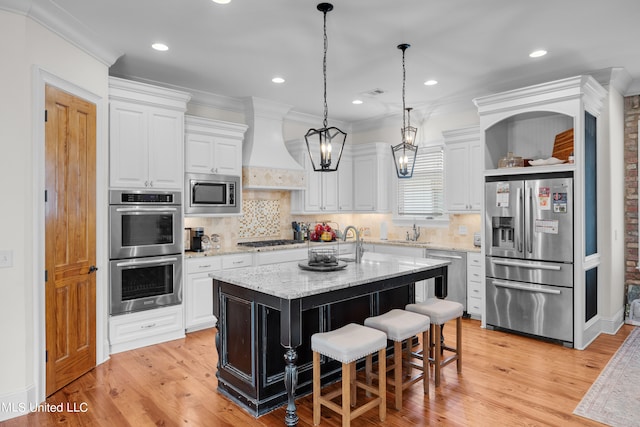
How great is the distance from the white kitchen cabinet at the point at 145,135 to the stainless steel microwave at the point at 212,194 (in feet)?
0.90

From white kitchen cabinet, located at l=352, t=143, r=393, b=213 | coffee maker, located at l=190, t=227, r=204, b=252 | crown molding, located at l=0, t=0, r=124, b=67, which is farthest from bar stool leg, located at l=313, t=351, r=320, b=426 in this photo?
Result: white kitchen cabinet, located at l=352, t=143, r=393, b=213

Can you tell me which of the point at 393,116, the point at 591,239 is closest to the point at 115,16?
the point at 393,116

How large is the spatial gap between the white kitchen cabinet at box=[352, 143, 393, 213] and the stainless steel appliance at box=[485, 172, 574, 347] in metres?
2.12

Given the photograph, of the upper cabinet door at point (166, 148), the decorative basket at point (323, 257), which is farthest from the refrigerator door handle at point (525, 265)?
the upper cabinet door at point (166, 148)

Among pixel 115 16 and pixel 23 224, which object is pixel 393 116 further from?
pixel 23 224

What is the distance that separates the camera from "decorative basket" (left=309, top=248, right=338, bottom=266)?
3389 mm

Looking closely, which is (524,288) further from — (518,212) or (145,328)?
(145,328)

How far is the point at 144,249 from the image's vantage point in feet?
14.0

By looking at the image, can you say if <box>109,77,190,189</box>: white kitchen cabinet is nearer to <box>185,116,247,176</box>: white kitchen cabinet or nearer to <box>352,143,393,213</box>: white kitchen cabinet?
<box>185,116,247,176</box>: white kitchen cabinet

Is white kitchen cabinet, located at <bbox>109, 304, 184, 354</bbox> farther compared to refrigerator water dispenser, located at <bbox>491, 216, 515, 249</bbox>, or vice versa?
refrigerator water dispenser, located at <bbox>491, 216, 515, 249</bbox>

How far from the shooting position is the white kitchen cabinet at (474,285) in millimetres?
5250

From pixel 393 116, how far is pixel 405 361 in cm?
430

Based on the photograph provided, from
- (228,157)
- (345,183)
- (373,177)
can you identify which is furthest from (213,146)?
(373,177)

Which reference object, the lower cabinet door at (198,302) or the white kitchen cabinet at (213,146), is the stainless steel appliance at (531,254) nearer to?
the white kitchen cabinet at (213,146)
